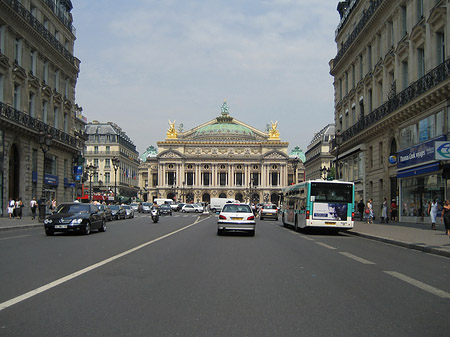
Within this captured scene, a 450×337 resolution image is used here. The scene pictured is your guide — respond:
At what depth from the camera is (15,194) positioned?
37.2m

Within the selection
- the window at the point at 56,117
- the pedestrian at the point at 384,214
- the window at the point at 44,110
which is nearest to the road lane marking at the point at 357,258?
the pedestrian at the point at 384,214

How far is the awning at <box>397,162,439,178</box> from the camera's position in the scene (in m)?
25.9

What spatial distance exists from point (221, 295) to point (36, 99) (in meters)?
35.7

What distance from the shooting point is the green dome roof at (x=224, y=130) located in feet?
492

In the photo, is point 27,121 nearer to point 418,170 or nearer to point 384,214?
point 384,214

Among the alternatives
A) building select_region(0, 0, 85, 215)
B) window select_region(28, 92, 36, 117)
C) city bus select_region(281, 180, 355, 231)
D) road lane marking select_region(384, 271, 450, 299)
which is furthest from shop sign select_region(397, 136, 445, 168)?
window select_region(28, 92, 36, 117)

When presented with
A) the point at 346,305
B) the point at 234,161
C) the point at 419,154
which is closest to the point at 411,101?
the point at 419,154

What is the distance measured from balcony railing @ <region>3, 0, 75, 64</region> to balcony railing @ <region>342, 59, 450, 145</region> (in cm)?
2614

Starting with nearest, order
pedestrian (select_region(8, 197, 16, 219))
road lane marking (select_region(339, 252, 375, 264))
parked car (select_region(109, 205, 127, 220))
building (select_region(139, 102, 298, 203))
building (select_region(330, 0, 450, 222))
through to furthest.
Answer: road lane marking (select_region(339, 252, 375, 264)) < building (select_region(330, 0, 450, 222)) < pedestrian (select_region(8, 197, 16, 219)) < parked car (select_region(109, 205, 127, 220)) < building (select_region(139, 102, 298, 203))

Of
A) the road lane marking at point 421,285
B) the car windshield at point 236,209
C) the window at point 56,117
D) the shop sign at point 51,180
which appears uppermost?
the window at point 56,117

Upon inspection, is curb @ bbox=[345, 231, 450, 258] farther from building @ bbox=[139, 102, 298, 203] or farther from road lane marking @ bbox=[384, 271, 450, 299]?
building @ bbox=[139, 102, 298, 203]

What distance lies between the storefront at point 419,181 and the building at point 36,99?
2286cm

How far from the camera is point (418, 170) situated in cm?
2789

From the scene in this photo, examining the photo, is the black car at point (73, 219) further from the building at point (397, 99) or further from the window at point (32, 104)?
the window at point (32, 104)
